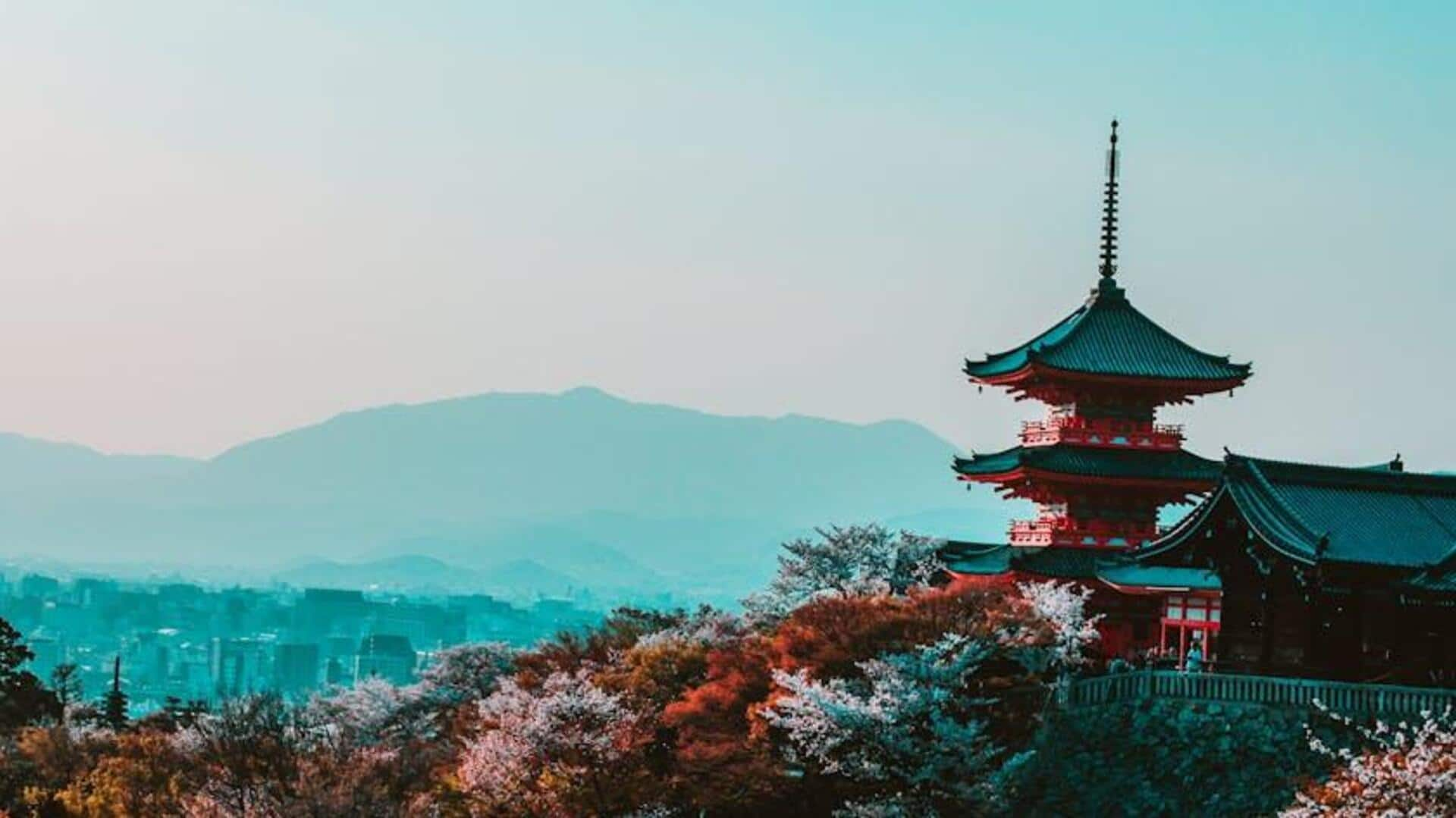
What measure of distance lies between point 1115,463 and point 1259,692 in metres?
14.7

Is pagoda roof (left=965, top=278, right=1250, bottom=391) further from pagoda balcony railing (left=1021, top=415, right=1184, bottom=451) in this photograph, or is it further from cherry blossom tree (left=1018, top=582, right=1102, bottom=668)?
cherry blossom tree (left=1018, top=582, right=1102, bottom=668)

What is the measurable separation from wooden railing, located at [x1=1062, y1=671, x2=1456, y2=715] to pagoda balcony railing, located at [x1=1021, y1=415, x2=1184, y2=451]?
493 inches

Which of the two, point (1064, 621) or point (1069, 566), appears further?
point (1069, 566)

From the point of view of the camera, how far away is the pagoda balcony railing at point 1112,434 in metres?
54.0

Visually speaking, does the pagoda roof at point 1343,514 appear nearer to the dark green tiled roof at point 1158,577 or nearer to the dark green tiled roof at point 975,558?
the dark green tiled roof at point 1158,577

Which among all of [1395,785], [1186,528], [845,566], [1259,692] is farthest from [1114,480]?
[1395,785]

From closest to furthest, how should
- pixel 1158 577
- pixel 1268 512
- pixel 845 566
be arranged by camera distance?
pixel 1268 512, pixel 1158 577, pixel 845 566

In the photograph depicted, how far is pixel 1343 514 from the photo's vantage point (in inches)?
1638

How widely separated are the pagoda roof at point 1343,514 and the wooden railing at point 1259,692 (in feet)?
7.55

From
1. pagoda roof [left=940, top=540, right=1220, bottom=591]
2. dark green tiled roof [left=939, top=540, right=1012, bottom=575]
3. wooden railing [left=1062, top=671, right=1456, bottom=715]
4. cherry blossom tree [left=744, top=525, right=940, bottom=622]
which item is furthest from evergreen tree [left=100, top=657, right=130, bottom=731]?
→ wooden railing [left=1062, top=671, right=1456, bottom=715]

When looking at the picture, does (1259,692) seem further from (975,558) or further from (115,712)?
(115,712)

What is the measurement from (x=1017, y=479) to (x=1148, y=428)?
11.1 ft

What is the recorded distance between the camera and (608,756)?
4334cm

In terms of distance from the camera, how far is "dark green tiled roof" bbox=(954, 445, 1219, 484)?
52.9 m
